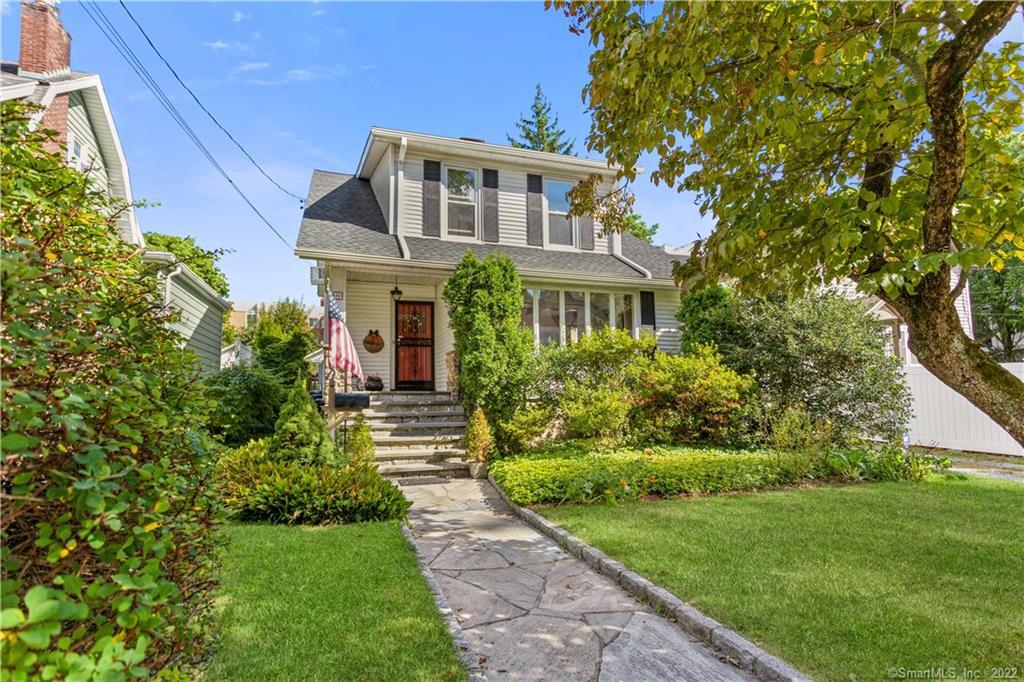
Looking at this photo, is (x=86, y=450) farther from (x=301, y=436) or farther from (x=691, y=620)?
(x=301, y=436)

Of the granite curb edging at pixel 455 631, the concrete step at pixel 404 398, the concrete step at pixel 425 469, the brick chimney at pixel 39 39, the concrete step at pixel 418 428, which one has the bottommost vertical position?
the granite curb edging at pixel 455 631

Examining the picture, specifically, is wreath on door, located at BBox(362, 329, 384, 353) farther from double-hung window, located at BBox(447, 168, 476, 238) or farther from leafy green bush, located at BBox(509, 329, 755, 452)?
leafy green bush, located at BBox(509, 329, 755, 452)

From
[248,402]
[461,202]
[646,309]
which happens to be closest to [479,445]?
[248,402]

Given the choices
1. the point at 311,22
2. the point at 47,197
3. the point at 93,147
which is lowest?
the point at 47,197

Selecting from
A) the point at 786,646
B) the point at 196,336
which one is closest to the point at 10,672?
the point at 786,646

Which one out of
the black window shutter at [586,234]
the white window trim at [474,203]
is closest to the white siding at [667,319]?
the black window shutter at [586,234]

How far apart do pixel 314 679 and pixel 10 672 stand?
186 cm

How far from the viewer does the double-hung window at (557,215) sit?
45.0ft

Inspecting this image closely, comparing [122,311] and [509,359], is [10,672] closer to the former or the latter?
[122,311]

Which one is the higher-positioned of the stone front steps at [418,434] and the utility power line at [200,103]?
the utility power line at [200,103]

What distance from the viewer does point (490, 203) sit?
42.8 ft

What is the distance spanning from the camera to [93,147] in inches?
457

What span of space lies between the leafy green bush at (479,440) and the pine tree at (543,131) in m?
22.2

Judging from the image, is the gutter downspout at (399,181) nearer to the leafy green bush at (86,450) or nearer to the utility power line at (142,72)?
the utility power line at (142,72)
